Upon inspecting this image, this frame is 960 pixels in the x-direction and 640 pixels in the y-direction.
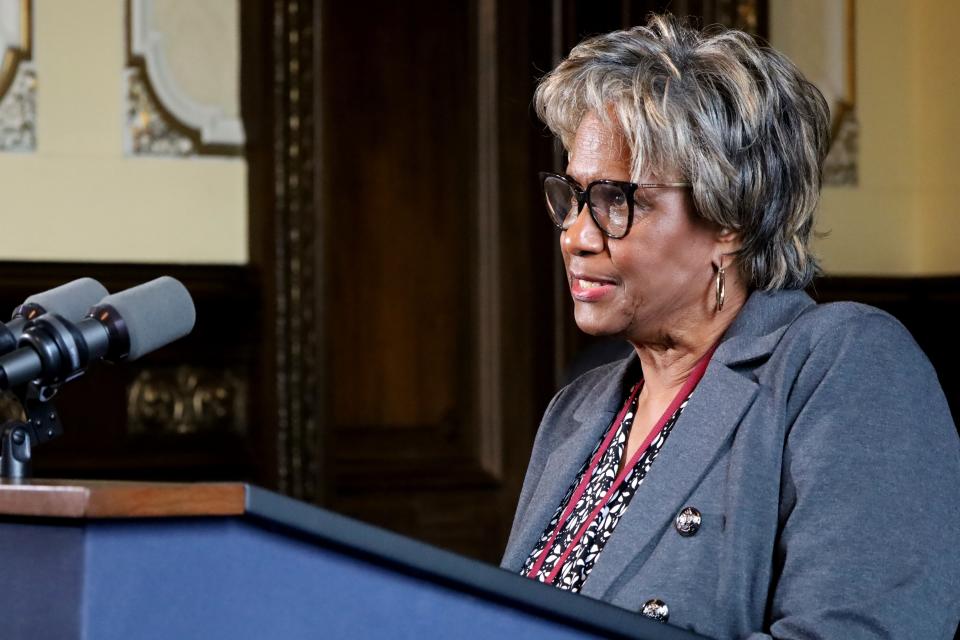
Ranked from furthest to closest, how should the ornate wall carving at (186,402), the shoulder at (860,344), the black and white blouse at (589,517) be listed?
the ornate wall carving at (186,402)
the black and white blouse at (589,517)
the shoulder at (860,344)

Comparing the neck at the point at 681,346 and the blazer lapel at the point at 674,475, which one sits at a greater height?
the neck at the point at 681,346

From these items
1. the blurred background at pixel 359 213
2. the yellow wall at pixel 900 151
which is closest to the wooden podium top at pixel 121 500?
the blurred background at pixel 359 213

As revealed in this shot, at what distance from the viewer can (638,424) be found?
6.18 feet

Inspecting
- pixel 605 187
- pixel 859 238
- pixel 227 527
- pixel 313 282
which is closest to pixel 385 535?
pixel 227 527

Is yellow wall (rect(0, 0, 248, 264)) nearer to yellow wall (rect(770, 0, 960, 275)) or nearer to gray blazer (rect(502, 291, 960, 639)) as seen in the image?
yellow wall (rect(770, 0, 960, 275))

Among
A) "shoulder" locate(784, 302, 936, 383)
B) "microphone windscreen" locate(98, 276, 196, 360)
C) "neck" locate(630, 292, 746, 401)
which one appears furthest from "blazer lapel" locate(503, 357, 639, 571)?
"microphone windscreen" locate(98, 276, 196, 360)

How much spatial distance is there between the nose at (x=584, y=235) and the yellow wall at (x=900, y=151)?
286cm

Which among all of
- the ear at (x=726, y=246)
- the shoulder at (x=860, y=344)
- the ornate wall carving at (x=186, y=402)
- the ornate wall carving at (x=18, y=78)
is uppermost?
the ornate wall carving at (x=18, y=78)

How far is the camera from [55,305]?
1.31 metres

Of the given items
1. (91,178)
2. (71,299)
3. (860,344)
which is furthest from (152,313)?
(91,178)

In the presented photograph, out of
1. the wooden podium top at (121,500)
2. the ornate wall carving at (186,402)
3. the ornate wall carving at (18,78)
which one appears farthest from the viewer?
the ornate wall carving at (186,402)

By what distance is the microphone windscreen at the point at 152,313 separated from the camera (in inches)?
51.4

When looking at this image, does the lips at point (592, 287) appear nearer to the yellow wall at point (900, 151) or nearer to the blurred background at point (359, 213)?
the blurred background at point (359, 213)

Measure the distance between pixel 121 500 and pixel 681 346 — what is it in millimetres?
978
